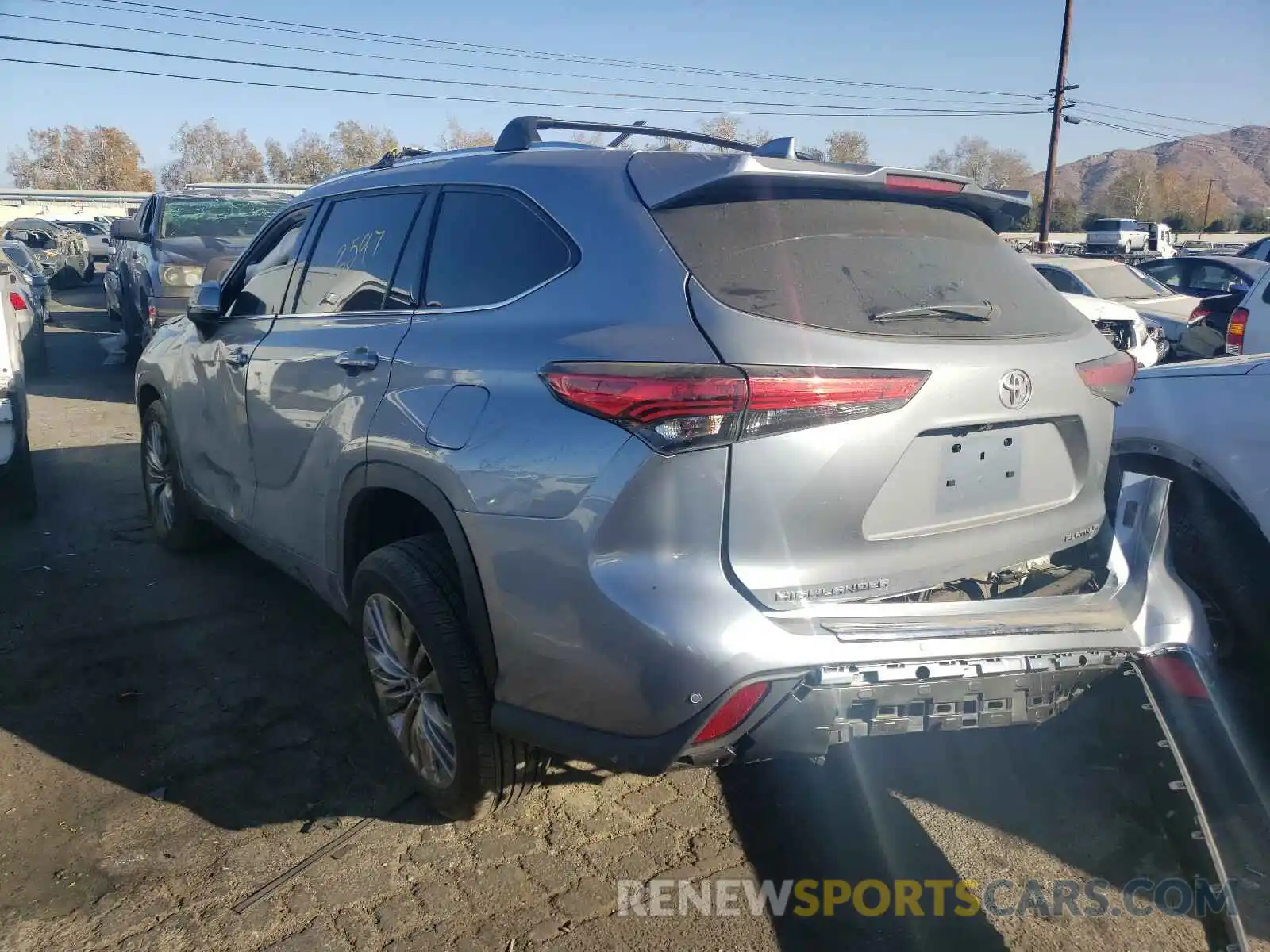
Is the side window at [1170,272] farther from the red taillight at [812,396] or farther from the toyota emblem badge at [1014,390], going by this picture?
the red taillight at [812,396]

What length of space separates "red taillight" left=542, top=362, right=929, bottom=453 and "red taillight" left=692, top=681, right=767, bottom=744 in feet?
1.83

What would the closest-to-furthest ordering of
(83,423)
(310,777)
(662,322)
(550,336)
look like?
(662,322)
(550,336)
(310,777)
(83,423)

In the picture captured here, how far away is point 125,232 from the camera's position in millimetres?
10086

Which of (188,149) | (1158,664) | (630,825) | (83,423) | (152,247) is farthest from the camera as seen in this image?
(188,149)

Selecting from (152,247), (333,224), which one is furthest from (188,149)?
(333,224)

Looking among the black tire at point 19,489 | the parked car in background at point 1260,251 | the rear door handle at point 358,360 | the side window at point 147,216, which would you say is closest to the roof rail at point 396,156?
the rear door handle at point 358,360

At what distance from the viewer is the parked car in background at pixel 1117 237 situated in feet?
131

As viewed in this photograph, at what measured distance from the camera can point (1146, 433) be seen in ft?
12.9

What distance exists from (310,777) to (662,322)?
2.04 meters

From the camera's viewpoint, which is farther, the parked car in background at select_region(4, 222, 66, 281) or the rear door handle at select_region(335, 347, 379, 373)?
the parked car in background at select_region(4, 222, 66, 281)

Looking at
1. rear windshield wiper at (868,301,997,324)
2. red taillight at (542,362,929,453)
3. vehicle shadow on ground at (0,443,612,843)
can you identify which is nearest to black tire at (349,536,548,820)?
vehicle shadow on ground at (0,443,612,843)

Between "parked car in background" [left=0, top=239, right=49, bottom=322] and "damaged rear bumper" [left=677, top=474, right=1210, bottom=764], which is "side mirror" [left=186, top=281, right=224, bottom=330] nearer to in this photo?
"damaged rear bumper" [left=677, top=474, right=1210, bottom=764]

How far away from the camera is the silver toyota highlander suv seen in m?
2.29

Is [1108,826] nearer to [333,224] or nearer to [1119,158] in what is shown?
[333,224]
